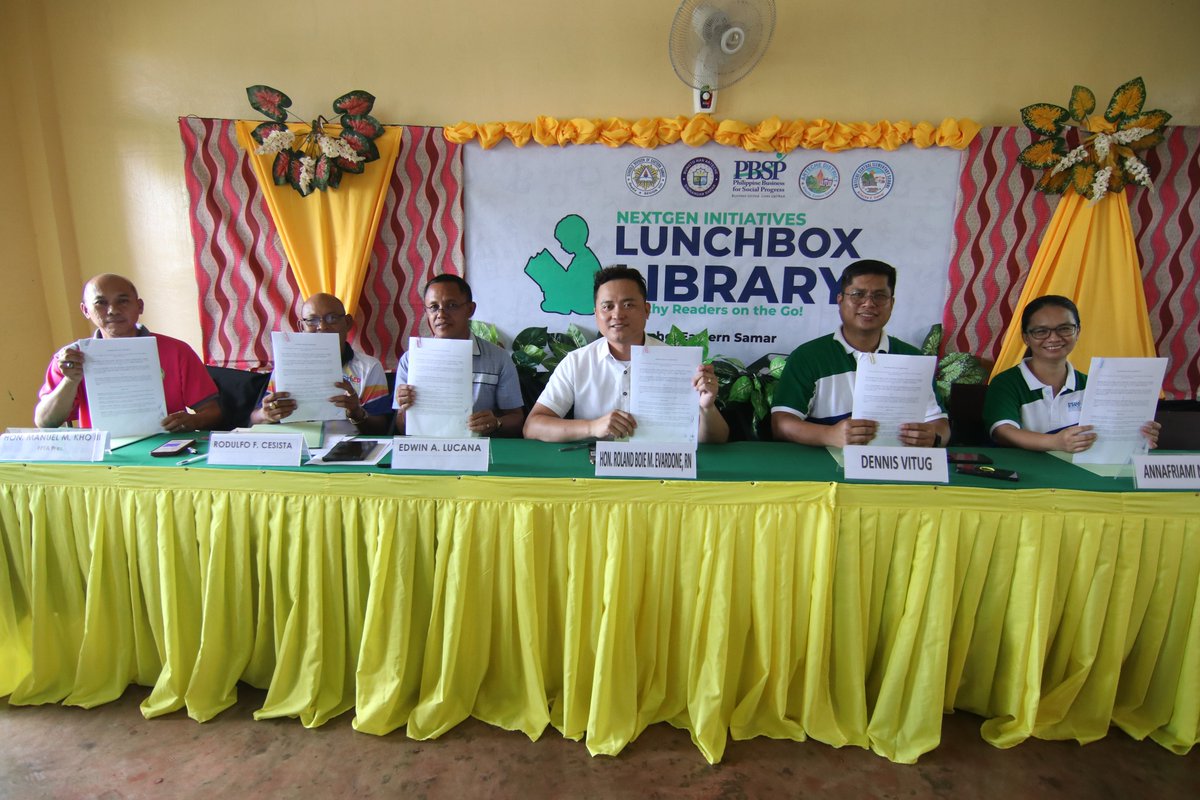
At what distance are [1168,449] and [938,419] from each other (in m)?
0.85

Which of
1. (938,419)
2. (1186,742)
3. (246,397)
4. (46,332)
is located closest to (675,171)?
(938,419)

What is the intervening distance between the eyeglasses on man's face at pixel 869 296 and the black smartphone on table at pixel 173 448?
84.2 inches

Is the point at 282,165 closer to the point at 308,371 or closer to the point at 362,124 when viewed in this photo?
the point at 362,124

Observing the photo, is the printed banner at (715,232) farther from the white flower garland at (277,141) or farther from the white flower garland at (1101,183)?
the white flower garland at (277,141)

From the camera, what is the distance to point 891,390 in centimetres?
156

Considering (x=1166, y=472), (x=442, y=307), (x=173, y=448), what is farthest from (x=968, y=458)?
(x=173, y=448)

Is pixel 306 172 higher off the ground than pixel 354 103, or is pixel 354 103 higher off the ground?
pixel 354 103

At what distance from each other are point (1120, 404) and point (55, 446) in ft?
9.85

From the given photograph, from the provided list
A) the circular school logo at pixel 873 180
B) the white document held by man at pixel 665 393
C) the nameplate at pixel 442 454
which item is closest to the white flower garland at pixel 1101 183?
the circular school logo at pixel 873 180

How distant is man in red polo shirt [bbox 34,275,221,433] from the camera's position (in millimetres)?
1764

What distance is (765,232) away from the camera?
3.06 m

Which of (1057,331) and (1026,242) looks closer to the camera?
(1057,331)

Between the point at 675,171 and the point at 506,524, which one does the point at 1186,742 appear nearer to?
the point at 506,524

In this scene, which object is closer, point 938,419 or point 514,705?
point 514,705
